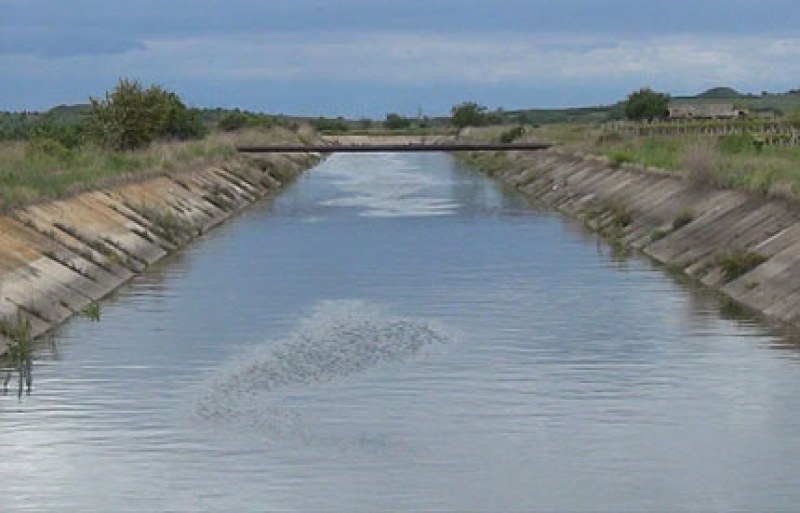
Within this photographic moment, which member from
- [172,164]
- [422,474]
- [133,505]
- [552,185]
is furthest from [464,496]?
[552,185]

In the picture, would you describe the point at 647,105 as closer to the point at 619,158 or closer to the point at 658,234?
the point at 619,158

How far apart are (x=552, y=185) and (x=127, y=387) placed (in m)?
50.9

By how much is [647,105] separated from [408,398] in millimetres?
109361

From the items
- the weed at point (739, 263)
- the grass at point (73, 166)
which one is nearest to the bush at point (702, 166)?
the weed at point (739, 263)

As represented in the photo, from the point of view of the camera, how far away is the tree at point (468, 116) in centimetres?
18212

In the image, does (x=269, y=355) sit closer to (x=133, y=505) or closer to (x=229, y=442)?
(x=229, y=442)

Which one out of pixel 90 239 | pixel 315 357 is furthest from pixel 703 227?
pixel 315 357

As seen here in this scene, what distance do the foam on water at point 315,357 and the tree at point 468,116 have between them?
151 meters

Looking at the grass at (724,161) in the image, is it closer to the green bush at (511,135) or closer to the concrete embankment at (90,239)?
the concrete embankment at (90,239)

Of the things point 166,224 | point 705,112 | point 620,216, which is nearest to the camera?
point 166,224

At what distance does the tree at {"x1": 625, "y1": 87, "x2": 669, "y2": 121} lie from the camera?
424 ft

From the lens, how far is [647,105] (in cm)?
12912

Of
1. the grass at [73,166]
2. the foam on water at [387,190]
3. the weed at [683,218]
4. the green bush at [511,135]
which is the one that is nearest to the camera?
the grass at [73,166]

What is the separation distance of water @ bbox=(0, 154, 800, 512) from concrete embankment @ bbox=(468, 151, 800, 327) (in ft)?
3.19
